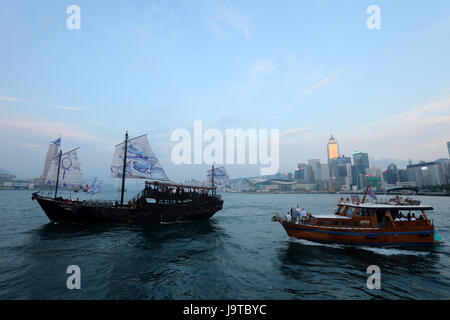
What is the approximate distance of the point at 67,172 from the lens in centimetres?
2989

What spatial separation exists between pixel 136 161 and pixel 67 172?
33.9 ft

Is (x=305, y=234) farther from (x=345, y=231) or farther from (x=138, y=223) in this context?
(x=138, y=223)

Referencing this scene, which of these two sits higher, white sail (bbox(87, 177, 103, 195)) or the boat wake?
white sail (bbox(87, 177, 103, 195))

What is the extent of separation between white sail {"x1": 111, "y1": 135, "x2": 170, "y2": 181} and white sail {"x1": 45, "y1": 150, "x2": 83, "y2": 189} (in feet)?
18.1

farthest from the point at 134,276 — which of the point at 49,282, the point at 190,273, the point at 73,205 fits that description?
the point at 73,205

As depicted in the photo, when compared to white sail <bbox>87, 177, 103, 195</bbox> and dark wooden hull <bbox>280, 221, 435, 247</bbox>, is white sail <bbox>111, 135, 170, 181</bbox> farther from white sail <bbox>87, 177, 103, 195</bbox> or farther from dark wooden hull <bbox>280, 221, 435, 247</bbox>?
dark wooden hull <bbox>280, 221, 435, 247</bbox>

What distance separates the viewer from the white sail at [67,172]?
29641 mm

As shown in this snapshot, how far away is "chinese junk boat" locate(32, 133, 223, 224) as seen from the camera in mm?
25672

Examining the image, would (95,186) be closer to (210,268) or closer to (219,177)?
(210,268)

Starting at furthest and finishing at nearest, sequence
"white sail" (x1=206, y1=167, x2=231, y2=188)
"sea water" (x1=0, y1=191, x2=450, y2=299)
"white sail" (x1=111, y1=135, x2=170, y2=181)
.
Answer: "white sail" (x1=206, y1=167, x2=231, y2=188) → "white sail" (x1=111, y1=135, x2=170, y2=181) → "sea water" (x1=0, y1=191, x2=450, y2=299)

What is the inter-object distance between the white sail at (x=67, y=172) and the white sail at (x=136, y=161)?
5506 mm

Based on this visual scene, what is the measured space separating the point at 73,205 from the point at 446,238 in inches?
1710

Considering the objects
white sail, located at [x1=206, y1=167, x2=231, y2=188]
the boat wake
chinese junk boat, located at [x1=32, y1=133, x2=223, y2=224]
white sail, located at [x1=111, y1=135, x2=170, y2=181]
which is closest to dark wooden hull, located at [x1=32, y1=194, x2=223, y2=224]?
chinese junk boat, located at [x1=32, y1=133, x2=223, y2=224]

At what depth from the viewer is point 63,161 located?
2969 cm
